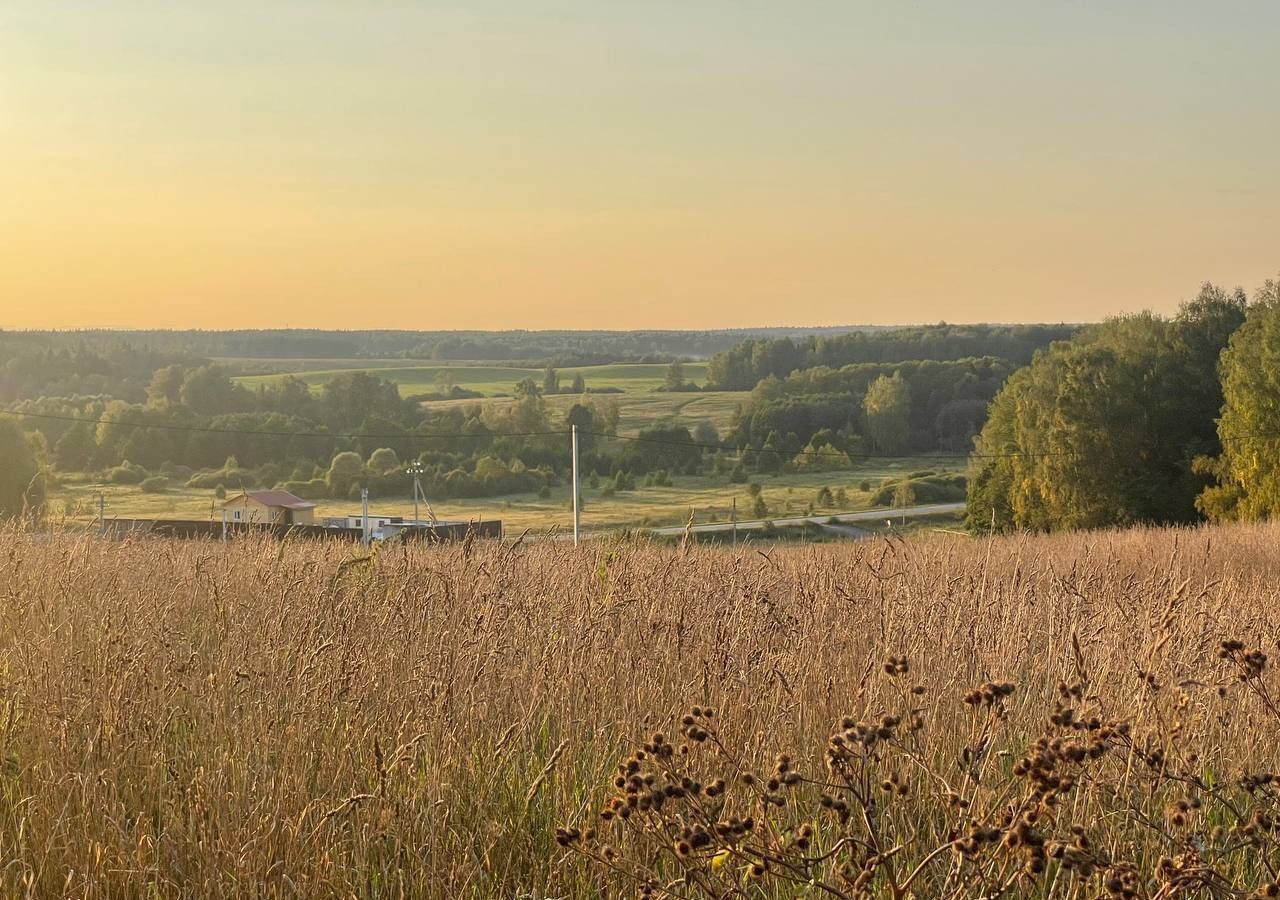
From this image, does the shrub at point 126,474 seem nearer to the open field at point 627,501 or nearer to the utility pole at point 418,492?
the open field at point 627,501

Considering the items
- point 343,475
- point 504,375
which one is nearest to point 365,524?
point 343,475

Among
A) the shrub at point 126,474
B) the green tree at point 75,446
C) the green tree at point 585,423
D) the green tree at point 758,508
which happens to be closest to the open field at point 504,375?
the green tree at point 585,423

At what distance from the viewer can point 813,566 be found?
34.1 ft

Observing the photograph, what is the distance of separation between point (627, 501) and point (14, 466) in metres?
53.3

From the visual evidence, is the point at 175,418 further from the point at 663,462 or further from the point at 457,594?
the point at 457,594

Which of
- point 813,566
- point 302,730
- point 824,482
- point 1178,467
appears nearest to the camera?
point 302,730

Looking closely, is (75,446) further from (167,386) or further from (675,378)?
(675,378)

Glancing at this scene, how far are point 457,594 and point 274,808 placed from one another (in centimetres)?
309

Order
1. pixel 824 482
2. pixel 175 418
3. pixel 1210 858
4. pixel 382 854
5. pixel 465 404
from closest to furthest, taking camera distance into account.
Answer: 1. pixel 1210 858
2. pixel 382 854
3. pixel 175 418
4. pixel 824 482
5. pixel 465 404

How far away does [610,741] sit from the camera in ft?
16.1

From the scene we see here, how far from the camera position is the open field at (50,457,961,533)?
3688 inches

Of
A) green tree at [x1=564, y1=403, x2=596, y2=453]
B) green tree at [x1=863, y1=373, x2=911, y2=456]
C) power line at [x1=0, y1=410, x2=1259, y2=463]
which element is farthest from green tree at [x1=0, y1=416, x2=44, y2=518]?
green tree at [x1=863, y1=373, x2=911, y2=456]

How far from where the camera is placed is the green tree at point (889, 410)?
114 meters

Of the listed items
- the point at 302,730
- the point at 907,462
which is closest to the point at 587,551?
the point at 302,730
